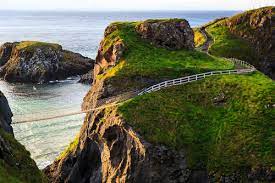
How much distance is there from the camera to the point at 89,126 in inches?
2576

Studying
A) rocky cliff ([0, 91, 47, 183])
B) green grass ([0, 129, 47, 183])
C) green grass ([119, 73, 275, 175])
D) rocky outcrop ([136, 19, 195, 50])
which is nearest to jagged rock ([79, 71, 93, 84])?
rocky outcrop ([136, 19, 195, 50])

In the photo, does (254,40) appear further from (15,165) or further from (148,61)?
(15,165)

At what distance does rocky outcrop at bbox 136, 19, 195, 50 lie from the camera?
268ft

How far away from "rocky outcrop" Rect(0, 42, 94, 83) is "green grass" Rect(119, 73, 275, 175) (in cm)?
8222

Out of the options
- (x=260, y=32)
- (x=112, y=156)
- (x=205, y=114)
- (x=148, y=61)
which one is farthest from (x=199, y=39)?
(x=112, y=156)

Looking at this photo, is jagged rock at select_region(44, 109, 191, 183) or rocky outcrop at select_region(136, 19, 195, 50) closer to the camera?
jagged rock at select_region(44, 109, 191, 183)

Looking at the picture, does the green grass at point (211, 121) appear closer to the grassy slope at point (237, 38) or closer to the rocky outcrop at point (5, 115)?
the rocky outcrop at point (5, 115)

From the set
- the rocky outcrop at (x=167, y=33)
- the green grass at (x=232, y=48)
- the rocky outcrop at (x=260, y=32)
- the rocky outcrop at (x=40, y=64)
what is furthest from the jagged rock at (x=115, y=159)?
the rocky outcrop at (x=40, y=64)

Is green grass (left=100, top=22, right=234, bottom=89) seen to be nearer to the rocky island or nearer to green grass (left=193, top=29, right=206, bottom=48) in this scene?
the rocky island

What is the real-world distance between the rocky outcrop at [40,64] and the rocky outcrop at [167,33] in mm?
62728

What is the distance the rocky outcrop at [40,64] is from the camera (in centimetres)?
13950

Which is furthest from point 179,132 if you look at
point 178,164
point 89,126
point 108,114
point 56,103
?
point 56,103

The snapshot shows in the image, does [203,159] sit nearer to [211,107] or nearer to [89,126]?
[211,107]

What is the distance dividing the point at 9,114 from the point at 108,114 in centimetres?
1427
